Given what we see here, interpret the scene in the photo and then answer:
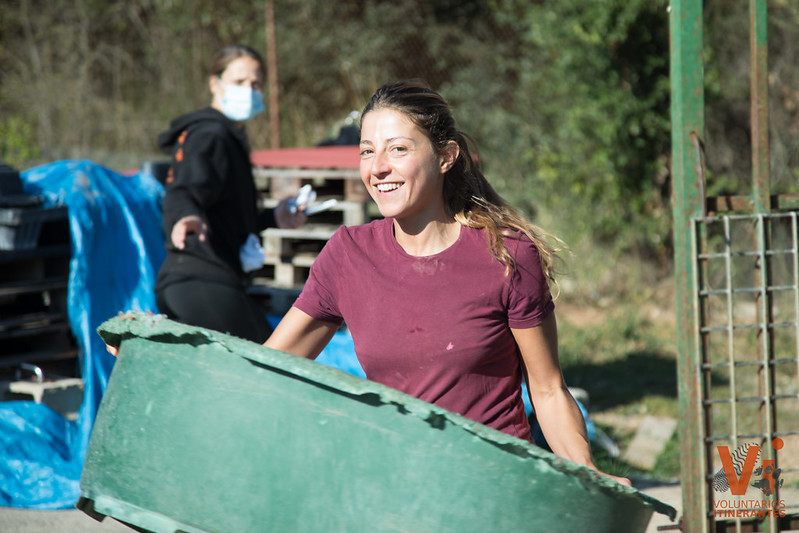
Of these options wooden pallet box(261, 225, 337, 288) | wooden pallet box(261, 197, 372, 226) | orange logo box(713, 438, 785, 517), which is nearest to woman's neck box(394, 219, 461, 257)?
orange logo box(713, 438, 785, 517)

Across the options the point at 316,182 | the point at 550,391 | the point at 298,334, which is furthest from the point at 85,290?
the point at 550,391

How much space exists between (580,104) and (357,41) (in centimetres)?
400

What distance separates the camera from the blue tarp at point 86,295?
346 centimetres

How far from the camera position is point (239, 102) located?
12.4 ft

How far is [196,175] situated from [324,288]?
1.54m

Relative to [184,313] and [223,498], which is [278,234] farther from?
[223,498]

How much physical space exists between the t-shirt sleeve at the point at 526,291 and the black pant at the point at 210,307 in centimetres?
166

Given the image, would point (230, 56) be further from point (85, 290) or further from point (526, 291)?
point (526, 291)

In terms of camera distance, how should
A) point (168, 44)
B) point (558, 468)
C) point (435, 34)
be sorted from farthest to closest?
point (168, 44) < point (435, 34) < point (558, 468)

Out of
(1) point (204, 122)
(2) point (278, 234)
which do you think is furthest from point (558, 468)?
(2) point (278, 234)

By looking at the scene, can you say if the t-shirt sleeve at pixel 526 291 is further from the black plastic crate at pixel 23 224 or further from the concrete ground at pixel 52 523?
the black plastic crate at pixel 23 224

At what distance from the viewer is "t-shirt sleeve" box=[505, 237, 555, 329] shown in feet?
5.92

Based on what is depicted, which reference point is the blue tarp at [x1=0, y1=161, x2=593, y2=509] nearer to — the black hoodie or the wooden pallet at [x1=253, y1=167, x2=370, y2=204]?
the black hoodie

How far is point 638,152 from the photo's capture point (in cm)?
739
